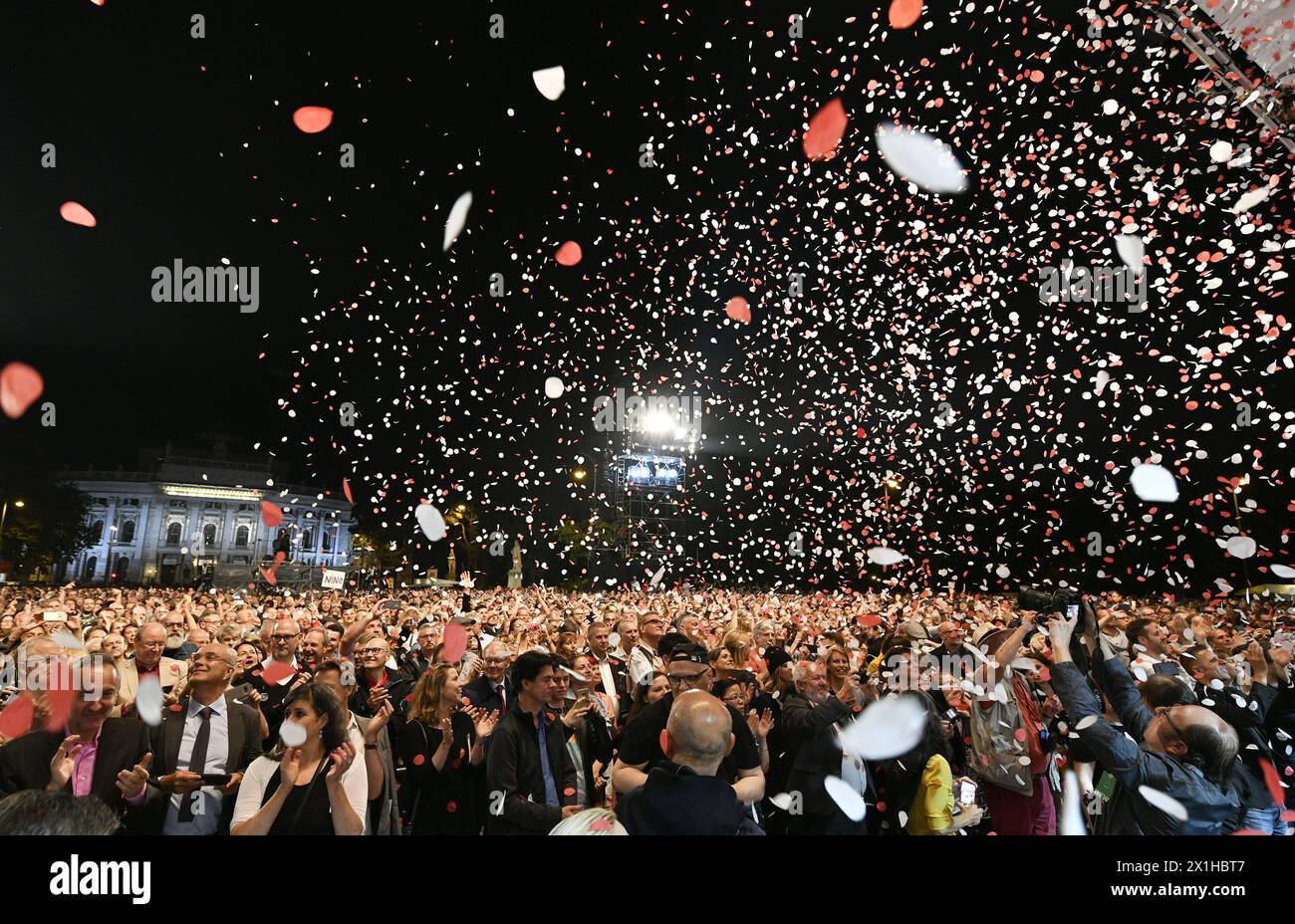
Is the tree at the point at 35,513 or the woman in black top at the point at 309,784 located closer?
the woman in black top at the point at 309,784

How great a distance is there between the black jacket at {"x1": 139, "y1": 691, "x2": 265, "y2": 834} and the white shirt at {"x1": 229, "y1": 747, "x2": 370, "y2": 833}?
64cm

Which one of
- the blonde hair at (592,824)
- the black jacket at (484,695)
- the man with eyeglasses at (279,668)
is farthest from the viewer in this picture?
the man with eyeglasses at (279,668)

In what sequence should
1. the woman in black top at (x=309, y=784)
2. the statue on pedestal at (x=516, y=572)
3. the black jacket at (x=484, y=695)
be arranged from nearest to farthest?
the woman in black top at (x=309, y=784) < the black jacket at (x=484, y=695) < the statue on pedestal at (x=516, y=572)

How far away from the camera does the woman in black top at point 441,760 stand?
13.6ft

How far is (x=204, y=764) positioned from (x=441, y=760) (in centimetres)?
125

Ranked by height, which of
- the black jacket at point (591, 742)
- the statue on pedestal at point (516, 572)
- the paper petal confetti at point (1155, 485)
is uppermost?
the paper petal confetti at point (1155, 485)

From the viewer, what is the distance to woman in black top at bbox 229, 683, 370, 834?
3146 mm

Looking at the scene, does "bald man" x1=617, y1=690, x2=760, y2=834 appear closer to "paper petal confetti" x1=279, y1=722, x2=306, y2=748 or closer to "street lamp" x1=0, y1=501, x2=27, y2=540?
"paper petal confetti" x1=279, y1=722, x2=306, y2=748

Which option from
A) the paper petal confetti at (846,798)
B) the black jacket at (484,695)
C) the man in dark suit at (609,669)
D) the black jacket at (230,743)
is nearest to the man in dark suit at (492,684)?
the black jacket at (484,695)

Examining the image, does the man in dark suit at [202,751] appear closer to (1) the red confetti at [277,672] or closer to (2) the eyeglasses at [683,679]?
(1) the red confetti at [277,672]

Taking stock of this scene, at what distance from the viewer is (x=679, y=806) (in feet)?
9.33

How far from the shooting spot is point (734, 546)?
6034cm

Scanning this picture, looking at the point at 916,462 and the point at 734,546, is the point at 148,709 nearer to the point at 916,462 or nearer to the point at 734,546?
the point at 916,462

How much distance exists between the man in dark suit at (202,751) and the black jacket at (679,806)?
2333 millimetres
